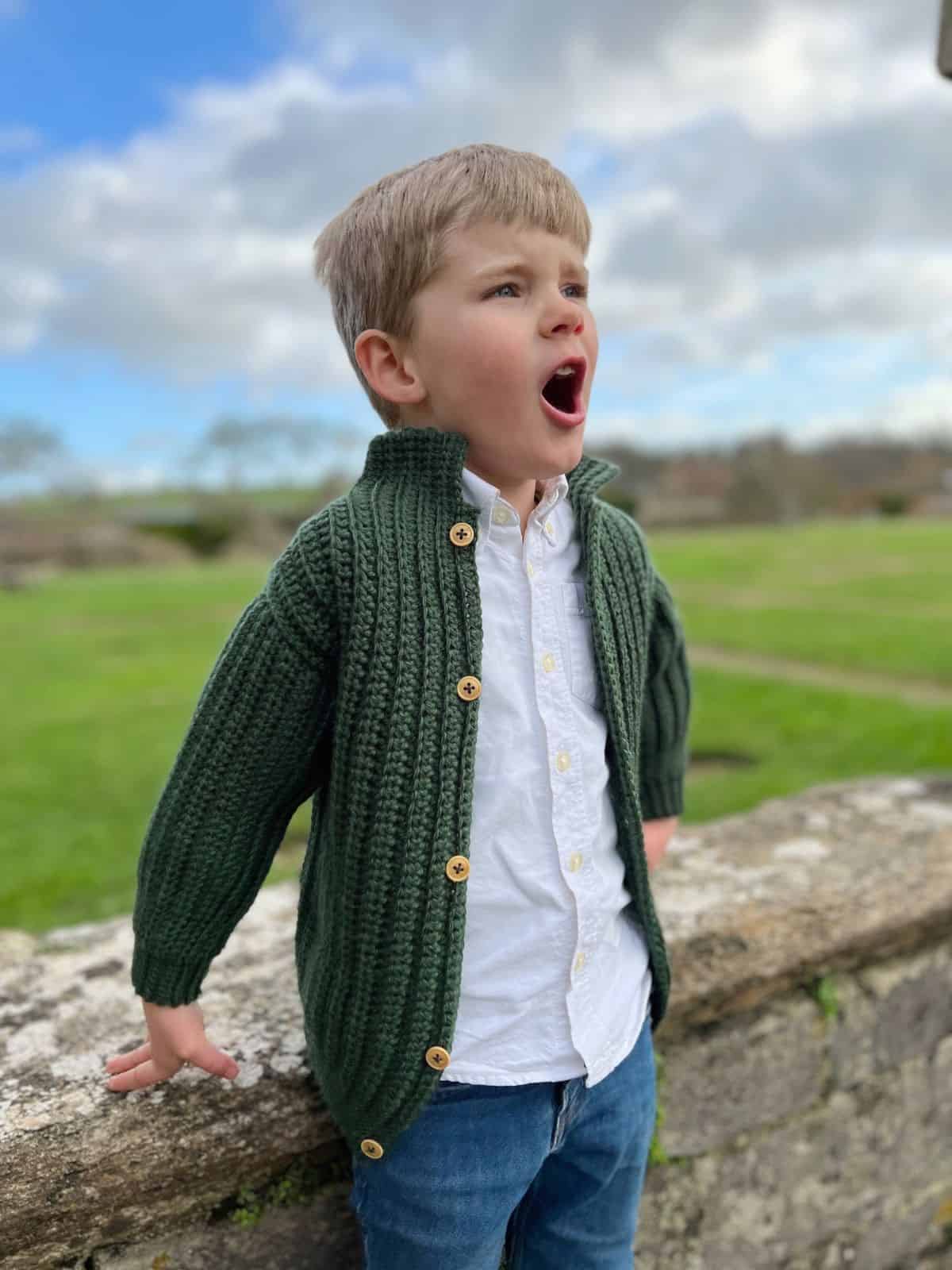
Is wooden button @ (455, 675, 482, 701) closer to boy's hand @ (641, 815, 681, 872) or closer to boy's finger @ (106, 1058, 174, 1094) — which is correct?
boy's hand @ (641, 815, 681, 872)

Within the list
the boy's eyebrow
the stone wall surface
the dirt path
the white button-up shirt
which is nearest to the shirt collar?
the white button-up shirt

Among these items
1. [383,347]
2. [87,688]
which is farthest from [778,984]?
[87,688]

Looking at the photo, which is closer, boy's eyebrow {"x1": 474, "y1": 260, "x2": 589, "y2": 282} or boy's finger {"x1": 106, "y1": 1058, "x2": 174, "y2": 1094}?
boy's eyebrow {"x1": 474, "y1": 260, "x2": 589, "y2": 282}

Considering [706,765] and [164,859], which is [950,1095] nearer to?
[164,859]

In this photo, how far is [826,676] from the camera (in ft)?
24.6

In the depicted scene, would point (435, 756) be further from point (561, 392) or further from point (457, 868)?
point (561, 392)

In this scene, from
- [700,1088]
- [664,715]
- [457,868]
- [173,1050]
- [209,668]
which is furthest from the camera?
[209,668]

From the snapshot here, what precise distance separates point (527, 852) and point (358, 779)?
0.22 metres

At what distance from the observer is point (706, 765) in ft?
17.8

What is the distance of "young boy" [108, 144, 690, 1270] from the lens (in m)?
1.21

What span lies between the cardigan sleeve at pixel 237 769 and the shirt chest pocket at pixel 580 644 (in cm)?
30

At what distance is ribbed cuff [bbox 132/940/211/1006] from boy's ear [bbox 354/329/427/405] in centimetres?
71

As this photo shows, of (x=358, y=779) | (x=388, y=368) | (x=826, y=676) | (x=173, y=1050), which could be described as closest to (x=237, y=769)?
(x=358, y=779)

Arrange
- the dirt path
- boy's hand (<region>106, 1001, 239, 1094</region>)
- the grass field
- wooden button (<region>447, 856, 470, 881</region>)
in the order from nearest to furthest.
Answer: wooden button (<region>447, 856, 470, 881</region>), boy's hand (<region>106, 1001, 239, 1094</region>), the grass field, the dirt path
